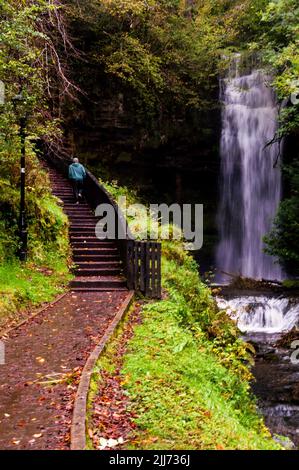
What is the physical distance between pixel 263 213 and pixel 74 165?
1289 cm

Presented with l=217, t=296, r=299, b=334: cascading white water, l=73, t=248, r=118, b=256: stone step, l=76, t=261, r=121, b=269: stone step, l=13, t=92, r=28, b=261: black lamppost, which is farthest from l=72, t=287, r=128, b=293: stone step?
l=217, t=296, r=299, b=334: cascading white water

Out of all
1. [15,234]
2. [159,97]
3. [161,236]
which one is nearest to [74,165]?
[161,236]

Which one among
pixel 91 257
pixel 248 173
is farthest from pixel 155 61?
pixel 91 257

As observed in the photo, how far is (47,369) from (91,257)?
8.34 meters

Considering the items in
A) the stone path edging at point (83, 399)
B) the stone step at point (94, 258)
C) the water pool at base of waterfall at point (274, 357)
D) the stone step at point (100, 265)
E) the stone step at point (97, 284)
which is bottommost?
the water pool at base of waterfall at point (274, 357)

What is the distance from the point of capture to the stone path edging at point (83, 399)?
5.00m

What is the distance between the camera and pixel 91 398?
624 cm

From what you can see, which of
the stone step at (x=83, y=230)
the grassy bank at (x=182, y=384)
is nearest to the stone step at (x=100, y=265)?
the stone step at (x=83, y=230)

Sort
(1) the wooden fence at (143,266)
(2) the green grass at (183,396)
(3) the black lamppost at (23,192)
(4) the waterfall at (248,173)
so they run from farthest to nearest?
(4) the waterfall at (248,173), (3) the black lamppost at (23,192), (1) the wooden fence at (143,266), (2) the green grass at (183,396)

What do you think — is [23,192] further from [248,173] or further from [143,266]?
[248,173]

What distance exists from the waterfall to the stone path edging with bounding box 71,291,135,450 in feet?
66.1

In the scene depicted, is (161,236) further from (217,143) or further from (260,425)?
(217,143)

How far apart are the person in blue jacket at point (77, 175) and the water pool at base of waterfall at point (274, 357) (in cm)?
770

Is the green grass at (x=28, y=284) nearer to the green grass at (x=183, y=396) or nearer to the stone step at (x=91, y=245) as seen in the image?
the stone step at (x=91, y=245)
